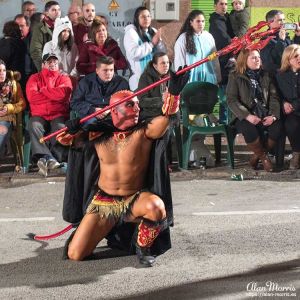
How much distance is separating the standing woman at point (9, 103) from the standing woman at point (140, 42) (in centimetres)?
143

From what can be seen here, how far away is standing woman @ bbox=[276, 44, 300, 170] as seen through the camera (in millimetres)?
10945

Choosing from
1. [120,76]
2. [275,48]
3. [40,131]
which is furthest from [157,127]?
[275,48]

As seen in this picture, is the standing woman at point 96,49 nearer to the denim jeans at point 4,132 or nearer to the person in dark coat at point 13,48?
the person in dark coat at point 13,48

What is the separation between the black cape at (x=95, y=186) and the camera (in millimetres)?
6922

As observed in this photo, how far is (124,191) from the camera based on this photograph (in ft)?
22.9

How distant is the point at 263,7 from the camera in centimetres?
1339

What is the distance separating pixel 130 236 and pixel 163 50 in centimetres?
473

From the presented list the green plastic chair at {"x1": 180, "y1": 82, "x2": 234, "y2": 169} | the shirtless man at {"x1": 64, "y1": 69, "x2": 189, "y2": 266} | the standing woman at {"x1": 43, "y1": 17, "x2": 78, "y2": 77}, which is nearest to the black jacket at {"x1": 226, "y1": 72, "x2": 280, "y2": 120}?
the green plastic chair at {"x1": 180, "y1": 82, "x2": 234, "y2": 169}

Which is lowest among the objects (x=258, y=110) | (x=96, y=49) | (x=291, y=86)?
(x=258, y=110)

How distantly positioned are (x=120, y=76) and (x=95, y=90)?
0.41m

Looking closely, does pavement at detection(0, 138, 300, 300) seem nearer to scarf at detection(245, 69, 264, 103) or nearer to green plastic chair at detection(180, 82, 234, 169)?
green plastic chair at detection(180, 82, 234, 169)

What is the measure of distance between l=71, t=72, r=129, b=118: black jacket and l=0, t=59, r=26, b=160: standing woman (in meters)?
0.83

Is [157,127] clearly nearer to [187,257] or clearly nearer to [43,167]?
[187,257]

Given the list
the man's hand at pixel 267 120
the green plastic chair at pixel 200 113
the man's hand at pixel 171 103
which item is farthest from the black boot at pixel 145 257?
the man's hand at pixel 267 120
